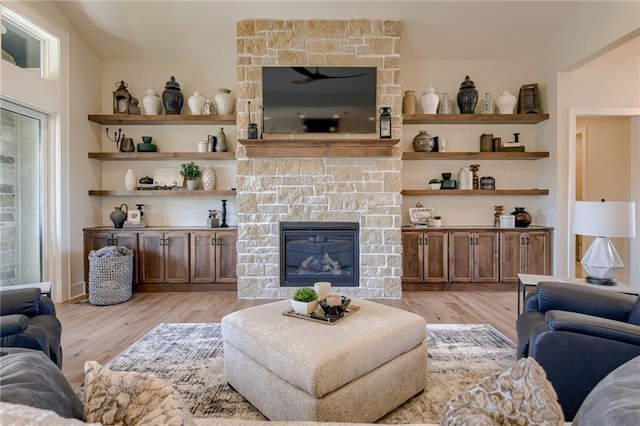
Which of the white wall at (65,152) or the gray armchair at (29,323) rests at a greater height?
the white wall at (65,152)

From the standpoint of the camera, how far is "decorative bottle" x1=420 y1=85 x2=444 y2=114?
472cm

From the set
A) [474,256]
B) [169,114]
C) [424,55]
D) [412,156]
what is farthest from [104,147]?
[474,256]

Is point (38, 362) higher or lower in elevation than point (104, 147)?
lower

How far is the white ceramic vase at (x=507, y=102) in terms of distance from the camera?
476cm

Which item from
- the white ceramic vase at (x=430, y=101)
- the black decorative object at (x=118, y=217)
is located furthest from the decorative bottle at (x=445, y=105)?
the black decorative object at (x=118, y=217)

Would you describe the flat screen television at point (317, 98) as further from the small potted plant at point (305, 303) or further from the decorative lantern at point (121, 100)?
the small potted plant at point (305, 303)

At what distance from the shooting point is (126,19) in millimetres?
4316

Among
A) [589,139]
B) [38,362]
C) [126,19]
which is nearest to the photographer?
[38,362]

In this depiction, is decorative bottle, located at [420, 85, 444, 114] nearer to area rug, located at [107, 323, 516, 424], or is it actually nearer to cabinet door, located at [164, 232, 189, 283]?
area rug, located at [107, 323, 516, 424]

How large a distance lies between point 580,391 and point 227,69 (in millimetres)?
5173

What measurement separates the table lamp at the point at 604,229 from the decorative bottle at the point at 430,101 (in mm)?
2417

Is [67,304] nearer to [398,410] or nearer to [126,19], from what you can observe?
[126,19]

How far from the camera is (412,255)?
4.59 metres

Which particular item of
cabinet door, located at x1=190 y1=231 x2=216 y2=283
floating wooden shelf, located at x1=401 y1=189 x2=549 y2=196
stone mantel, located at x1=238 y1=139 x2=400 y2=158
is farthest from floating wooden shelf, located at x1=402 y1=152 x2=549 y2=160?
cabinet door, located at x1=190 y1=231 x2=216 y2=283
